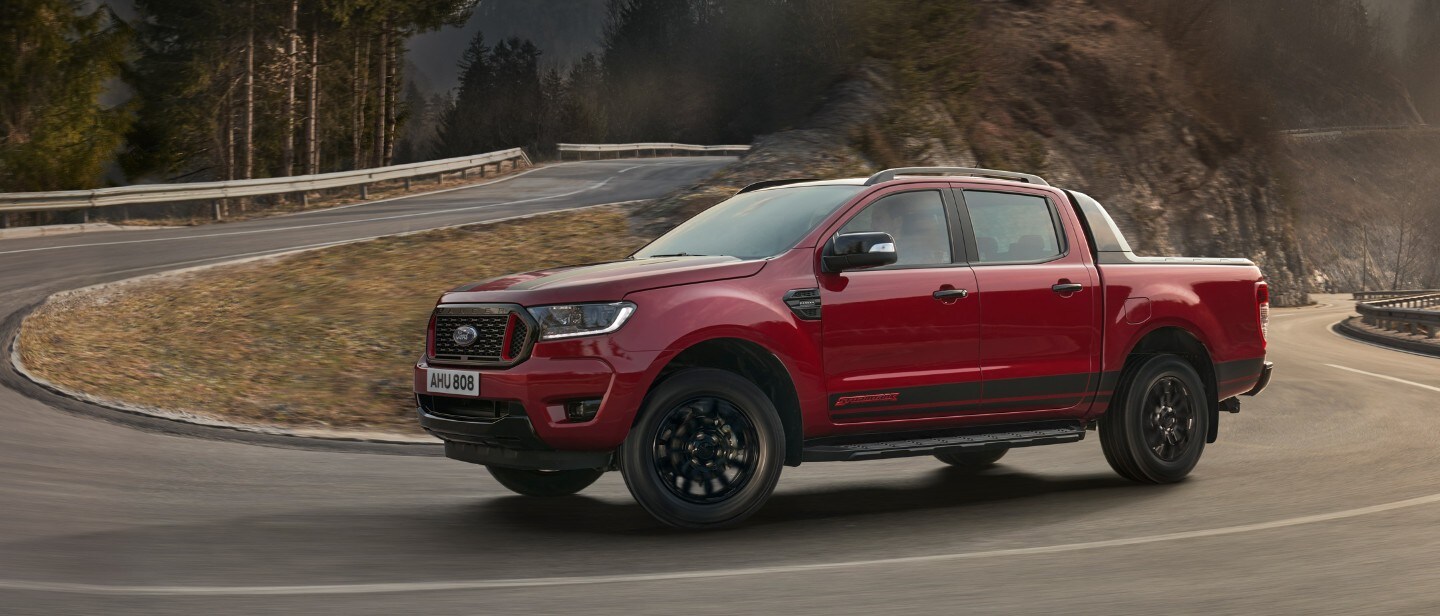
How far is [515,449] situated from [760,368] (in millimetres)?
1337

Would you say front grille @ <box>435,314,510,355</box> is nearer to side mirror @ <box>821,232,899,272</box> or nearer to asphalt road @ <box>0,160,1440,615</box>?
asphalt road @ <box>0,160,1440,615</box>

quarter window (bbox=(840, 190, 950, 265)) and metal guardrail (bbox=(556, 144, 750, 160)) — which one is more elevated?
metal guardrail (bbox=(556, 144, 750, 160))

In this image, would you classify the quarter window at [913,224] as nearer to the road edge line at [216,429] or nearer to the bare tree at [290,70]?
the road edge line at [216,429]

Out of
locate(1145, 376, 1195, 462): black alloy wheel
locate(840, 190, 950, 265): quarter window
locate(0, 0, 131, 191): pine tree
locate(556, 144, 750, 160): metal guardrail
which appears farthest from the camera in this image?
locate(556, 144, 750, 160): metal guardrail

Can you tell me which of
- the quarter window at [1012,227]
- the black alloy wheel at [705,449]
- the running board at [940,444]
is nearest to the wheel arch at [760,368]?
the running board at [940,444]

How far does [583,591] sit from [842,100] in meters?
21.3

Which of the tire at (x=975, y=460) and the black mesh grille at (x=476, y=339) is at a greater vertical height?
the black mesh grille at (x=476, y=339)

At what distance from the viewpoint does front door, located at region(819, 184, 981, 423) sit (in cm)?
732

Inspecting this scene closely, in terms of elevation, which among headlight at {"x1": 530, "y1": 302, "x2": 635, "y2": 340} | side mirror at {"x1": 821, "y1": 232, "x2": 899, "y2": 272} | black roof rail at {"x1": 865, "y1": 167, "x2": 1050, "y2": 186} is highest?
black roof rail at {"x1": 865, "y1": 167, "x2": 1050, "y2": 186}

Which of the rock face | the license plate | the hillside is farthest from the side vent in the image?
the hillside

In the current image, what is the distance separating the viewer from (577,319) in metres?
6.69

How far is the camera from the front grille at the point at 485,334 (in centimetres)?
676

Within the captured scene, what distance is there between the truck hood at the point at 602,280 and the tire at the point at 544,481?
128cm

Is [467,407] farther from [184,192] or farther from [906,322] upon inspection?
[184,192]
